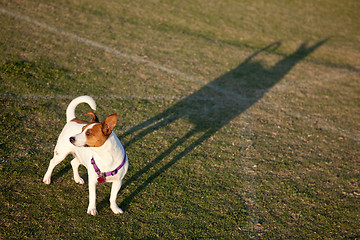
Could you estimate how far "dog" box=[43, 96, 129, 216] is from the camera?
4.27 m

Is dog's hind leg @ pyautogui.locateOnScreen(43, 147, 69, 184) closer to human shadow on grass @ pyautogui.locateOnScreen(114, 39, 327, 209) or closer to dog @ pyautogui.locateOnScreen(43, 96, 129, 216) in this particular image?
dog @ pyautogui.locateOnScreen(43, 96, 129, 216)

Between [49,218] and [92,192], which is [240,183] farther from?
[49,218]

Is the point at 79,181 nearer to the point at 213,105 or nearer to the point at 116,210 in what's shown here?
the point at 116,210

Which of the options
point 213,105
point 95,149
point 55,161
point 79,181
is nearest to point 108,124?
point 95,149

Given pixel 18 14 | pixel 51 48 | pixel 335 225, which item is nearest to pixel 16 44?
pixel 51 48

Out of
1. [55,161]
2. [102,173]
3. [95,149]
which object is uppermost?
[95,149]

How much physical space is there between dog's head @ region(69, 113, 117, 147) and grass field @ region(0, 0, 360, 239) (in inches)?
53.5

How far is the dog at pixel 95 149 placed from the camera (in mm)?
4273

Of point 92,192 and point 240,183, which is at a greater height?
→ point 92,192

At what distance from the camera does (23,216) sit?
480 cm

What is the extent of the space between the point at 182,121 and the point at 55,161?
141 inches

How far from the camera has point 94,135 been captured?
428cm

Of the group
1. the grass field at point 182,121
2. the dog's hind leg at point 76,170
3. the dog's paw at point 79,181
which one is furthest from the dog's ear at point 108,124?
the dog's paw at point 79,181

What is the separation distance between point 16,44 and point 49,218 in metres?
6.67
